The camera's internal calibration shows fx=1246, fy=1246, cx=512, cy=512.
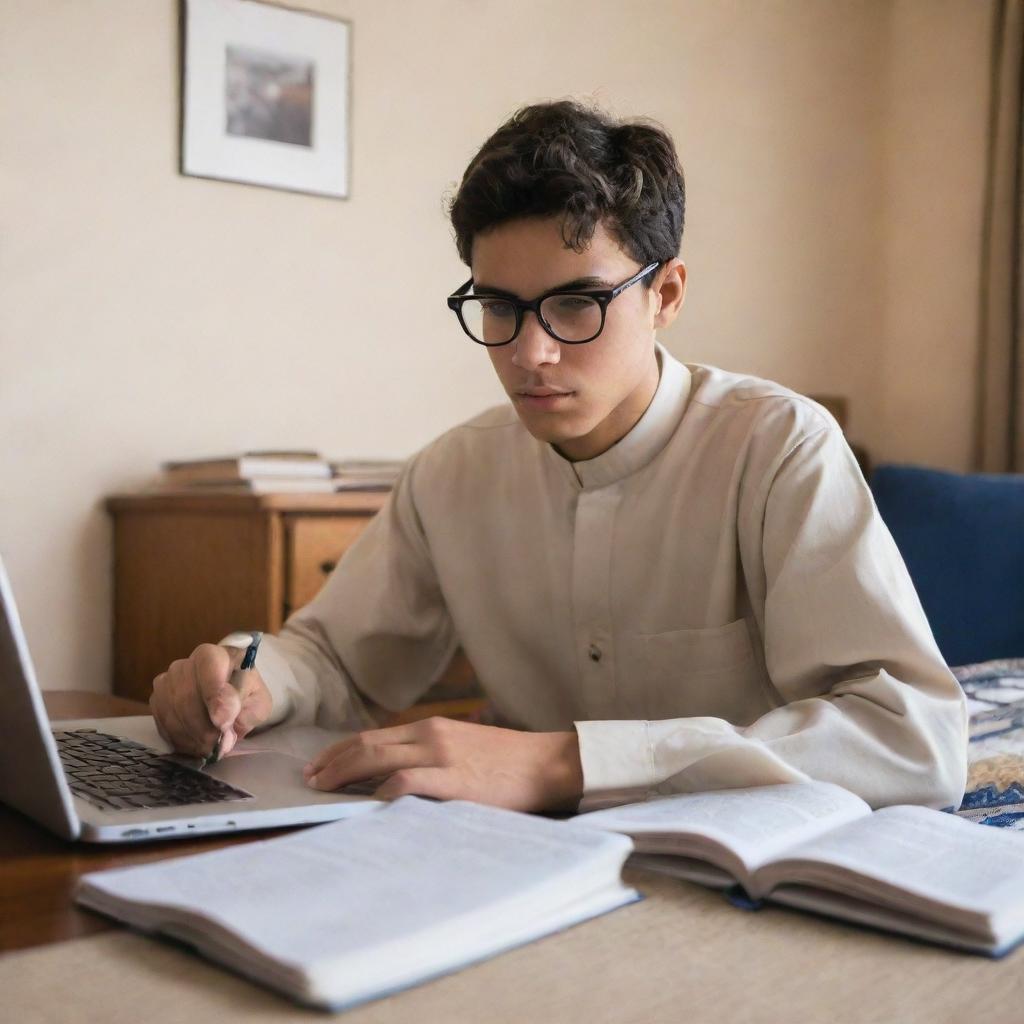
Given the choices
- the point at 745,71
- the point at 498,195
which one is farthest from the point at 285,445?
the point at 745,71

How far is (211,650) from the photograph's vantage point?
1.20 metres

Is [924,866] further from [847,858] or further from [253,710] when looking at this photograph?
[253,710]

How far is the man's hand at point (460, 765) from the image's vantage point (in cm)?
95

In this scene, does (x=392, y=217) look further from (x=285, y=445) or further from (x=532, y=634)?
(x=532, y=634)

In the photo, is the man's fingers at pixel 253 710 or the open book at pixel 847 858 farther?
the man's fingers at pixel 253 710

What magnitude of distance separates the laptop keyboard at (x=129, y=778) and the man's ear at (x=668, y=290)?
755 mm

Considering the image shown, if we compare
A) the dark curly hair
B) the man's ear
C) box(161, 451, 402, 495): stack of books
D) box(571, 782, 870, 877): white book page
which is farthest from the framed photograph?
box(571, 782, 870, 877): white book page

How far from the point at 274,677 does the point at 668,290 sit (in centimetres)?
64

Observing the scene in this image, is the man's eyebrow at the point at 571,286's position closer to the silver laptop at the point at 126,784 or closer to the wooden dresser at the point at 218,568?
the silver laptop at the point at 126,784

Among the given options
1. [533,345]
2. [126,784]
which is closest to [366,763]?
[126,784]

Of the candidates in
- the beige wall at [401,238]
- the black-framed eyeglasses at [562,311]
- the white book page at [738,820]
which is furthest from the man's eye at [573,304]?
the beige wall at [401,238]

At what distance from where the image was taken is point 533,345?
1310 mm

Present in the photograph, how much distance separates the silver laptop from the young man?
0.04 metres

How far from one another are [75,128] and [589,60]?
1.44m
